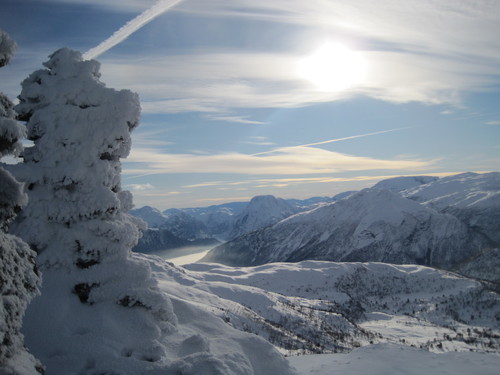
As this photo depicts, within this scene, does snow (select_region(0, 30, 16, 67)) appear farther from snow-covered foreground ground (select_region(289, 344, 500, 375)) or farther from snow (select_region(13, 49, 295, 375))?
snow-covered foreground ground (select_region(289, 344, 500, 375))

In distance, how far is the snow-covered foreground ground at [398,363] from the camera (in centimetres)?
1773

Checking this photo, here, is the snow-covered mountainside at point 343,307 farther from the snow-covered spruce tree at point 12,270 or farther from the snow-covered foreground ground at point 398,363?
the snow-covered spruce tree at point 12,270

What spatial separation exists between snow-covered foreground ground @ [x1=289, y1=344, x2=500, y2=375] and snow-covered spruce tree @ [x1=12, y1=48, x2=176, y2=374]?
966cm

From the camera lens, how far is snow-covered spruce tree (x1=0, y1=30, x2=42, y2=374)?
8.06 m

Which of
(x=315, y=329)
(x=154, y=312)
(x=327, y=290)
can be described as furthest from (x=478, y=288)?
(x=154, y=312)

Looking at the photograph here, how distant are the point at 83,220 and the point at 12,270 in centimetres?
601

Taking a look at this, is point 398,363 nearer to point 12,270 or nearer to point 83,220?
point 83,220

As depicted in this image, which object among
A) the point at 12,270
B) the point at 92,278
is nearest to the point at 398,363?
the point at 92,278

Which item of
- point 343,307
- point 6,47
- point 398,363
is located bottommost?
point 343,307

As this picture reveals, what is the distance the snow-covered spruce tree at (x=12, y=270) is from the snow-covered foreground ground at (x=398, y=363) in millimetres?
13760

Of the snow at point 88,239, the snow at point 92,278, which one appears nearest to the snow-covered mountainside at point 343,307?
the snow at point 92,278

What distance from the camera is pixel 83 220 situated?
46.8 feet

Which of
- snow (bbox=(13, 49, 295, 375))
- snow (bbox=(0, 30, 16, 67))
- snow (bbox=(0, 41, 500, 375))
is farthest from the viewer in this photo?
snow (bbox=(13, 49, 295, 375))

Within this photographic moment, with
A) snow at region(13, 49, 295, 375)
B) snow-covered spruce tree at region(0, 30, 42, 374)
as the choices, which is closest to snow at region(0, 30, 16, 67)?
snow-covered spruce tree at region(0, 30, 42, 374)
